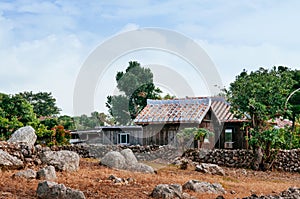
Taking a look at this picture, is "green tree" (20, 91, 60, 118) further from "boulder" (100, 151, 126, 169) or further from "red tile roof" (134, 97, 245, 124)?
"boulder" (100, 151, 126, 169)

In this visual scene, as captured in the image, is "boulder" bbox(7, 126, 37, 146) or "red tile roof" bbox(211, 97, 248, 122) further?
"red tile roof" bbox(211, 97, 248, 122)

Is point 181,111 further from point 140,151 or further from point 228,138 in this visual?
point 140,151

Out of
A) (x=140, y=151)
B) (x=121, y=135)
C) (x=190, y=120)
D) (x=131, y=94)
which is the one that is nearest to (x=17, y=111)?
(x=121, y=135)

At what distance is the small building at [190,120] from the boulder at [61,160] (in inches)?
522

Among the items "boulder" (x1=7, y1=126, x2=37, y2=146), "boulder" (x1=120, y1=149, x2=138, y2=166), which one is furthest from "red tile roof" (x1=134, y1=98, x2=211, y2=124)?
"boulder" (x1=120, y1=149, x2=138, y2=166)

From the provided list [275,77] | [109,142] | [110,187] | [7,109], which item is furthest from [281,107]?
[7,109]

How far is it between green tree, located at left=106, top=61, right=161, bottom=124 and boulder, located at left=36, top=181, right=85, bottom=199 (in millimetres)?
25657

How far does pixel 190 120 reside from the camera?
27.1 meters

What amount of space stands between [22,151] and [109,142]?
18.0 m

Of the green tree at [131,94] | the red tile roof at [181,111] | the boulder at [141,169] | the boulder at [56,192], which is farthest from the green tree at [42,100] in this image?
the boulder at [56,192]

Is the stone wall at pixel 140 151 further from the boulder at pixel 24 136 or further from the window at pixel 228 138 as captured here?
Result: the window at pixel 228 138

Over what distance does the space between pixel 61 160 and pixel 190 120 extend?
1375cm

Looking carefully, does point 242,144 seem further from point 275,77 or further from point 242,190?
point 242,190

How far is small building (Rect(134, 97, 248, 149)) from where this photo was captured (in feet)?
90.8
